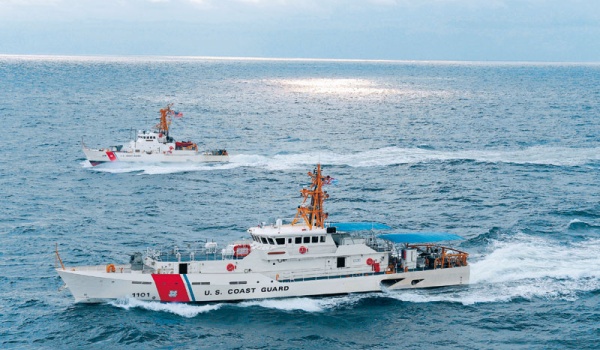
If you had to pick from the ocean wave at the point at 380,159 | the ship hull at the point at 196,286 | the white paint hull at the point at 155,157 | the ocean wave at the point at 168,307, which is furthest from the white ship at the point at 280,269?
the white paint hull at the point at 155,157

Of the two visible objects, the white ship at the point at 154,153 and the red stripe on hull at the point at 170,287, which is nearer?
the red stripe on hull at the point at 170,287

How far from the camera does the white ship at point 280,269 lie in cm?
5016

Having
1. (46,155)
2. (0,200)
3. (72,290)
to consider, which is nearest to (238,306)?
(72,290)

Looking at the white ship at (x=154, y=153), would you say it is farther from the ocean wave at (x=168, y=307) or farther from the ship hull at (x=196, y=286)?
the ocean wave at (x=168, y=307)

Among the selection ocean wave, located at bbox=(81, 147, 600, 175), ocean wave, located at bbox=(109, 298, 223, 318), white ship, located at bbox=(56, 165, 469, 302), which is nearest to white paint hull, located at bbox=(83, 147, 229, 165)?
ocean wave, located at bbox=(81, 147, 600, 175)

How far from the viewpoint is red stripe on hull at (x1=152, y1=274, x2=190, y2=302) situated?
49938 mm

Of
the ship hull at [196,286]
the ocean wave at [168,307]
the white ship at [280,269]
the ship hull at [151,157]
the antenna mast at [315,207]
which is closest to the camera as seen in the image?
the ocean wave at [168,307]

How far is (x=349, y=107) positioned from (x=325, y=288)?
480 feet

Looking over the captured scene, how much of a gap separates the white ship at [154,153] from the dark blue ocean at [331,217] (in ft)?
5.82

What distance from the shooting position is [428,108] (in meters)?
188

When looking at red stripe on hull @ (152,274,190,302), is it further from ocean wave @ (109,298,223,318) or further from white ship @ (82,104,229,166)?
white ship @ (82,104,229,166)

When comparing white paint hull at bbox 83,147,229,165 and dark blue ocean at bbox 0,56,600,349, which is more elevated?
white paint hull at bbox 83,147,229,165

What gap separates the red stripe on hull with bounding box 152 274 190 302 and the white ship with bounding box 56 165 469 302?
7 cm

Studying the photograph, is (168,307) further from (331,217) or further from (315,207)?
(331,217)
